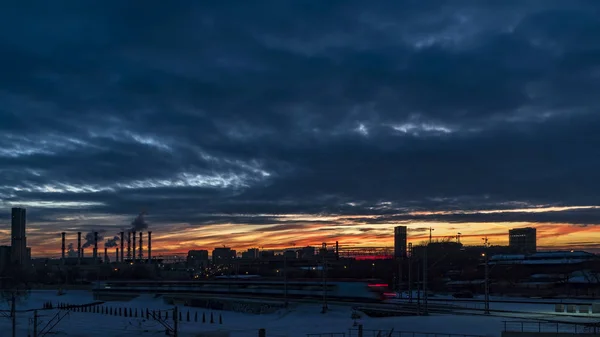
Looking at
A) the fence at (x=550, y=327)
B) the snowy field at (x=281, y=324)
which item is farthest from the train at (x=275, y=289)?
the fence at (x=550, y=327)

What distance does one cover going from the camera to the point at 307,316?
Answer: 3430 inches

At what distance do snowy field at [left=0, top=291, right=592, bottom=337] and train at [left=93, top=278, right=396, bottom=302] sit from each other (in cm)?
765

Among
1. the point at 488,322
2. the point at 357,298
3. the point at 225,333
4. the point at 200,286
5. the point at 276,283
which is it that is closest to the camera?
the point at 488,322

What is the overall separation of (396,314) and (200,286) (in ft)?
250

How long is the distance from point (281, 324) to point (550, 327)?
114 ft

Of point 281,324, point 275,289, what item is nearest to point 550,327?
point 281,324

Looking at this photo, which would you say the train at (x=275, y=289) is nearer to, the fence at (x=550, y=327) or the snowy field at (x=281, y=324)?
the snowy field at (x=281, y=324)

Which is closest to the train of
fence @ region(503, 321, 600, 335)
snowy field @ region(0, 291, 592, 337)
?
snowy field @ region(0, 291, 592, 337)

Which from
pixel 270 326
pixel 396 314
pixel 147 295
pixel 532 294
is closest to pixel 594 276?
pixel 532 294

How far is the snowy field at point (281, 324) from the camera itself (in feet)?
211

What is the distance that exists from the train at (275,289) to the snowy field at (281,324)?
765cm

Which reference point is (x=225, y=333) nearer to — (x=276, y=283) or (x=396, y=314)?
(x=396, y=314)

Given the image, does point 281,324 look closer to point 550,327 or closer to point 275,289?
point 550,327

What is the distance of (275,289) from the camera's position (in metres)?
126
